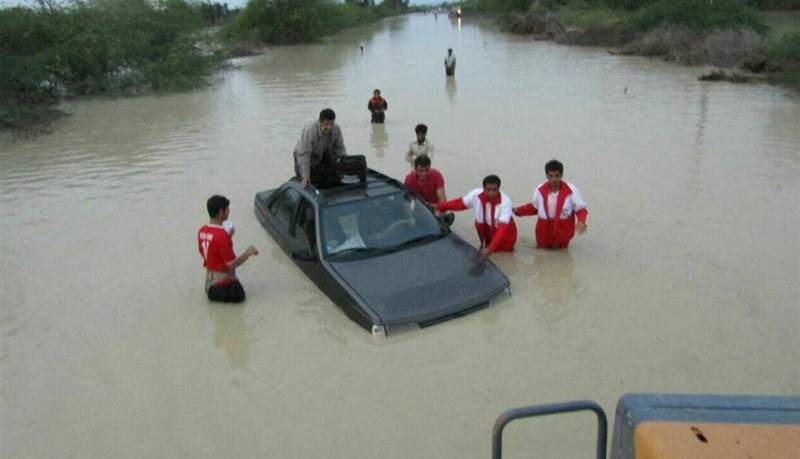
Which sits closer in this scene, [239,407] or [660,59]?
[239,407]

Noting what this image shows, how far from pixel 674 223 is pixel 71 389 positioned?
739cm

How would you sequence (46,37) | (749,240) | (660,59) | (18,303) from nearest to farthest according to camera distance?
(18,303) < (749,240) < (46,37) < (660,59)

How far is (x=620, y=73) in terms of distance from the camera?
83.2 feet

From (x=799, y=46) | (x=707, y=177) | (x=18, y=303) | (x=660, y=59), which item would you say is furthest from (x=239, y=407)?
(x=660, y=59)

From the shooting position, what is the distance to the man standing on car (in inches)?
328

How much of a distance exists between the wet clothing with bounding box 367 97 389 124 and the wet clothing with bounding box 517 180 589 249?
9.30 meters

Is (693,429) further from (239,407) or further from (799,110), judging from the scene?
(799,110)

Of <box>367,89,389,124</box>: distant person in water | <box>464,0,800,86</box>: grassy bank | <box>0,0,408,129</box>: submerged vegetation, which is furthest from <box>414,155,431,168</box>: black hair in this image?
<box>464,0,800,86</box>: grassy bank

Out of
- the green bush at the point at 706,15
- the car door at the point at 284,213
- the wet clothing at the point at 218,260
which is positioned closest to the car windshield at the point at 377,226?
the car door at the point at 284,213

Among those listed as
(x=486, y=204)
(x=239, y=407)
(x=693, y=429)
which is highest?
(x=693, y=429)

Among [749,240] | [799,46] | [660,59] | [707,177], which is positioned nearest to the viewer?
[749,240]

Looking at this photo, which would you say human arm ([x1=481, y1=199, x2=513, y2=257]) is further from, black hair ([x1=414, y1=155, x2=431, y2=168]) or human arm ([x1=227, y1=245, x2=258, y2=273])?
human arm ([x1=227, y1=245, x2=258, y2=273])

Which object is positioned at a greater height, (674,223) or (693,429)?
(693,429)

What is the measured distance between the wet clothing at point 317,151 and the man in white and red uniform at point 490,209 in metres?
1.59
